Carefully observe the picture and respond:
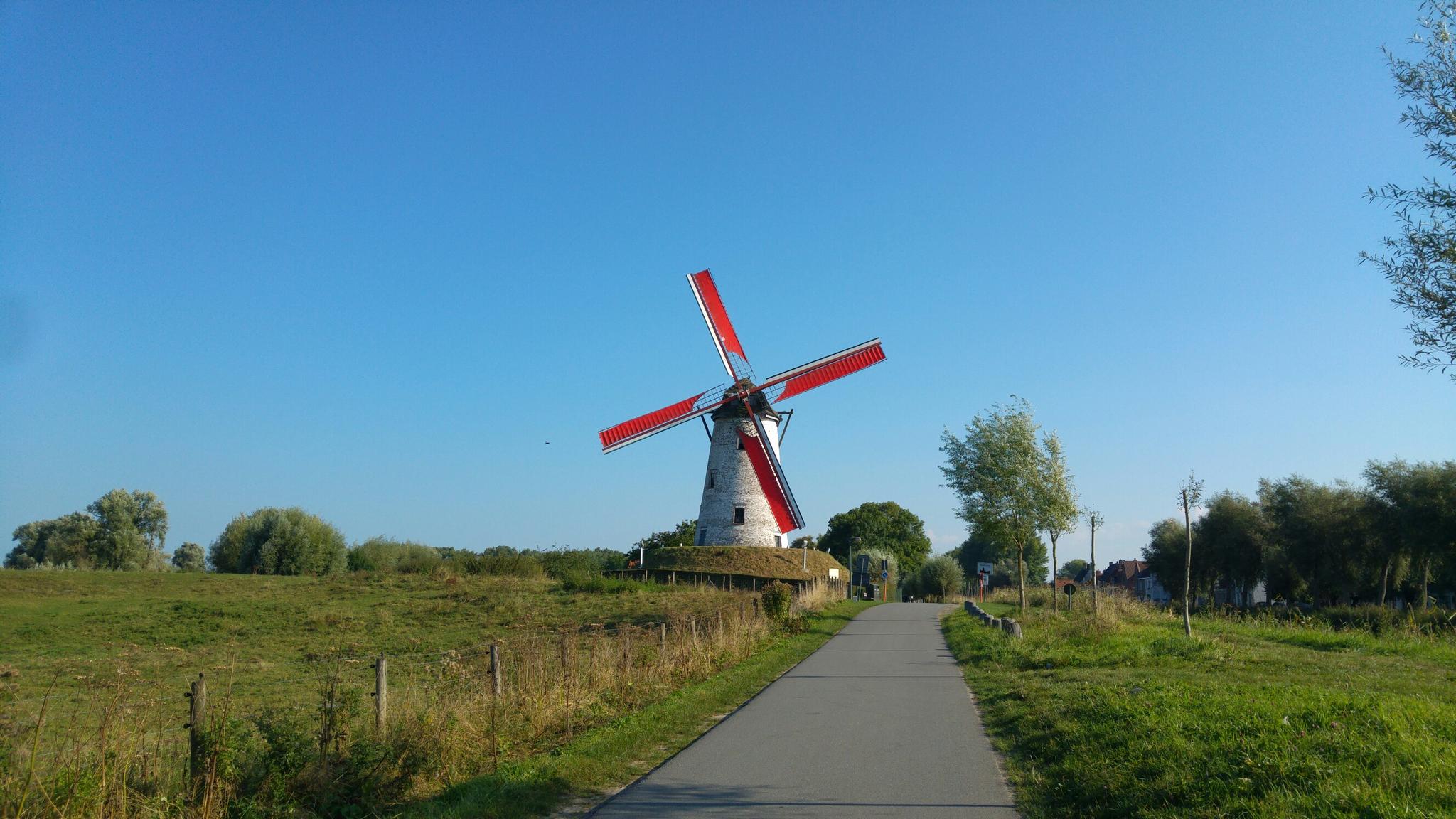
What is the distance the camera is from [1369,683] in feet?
41.1

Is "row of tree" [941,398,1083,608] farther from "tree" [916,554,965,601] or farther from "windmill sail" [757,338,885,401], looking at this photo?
"tree" [916,554,965,601]

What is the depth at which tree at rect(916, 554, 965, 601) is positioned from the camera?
247 ft

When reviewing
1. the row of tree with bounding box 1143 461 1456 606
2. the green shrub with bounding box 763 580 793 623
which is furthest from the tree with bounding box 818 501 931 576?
the green shrub with bounding box 763 580 793 623

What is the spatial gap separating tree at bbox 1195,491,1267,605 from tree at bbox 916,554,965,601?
23.0 metres

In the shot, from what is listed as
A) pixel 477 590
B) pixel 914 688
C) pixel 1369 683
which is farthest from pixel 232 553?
pixel 1369 683

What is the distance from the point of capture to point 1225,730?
8414mm

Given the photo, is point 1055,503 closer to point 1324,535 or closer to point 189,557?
point 1324,535

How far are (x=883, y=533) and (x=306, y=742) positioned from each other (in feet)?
343

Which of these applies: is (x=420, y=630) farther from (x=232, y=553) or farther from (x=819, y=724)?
(x=232, y=553)

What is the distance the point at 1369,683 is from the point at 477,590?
118ft

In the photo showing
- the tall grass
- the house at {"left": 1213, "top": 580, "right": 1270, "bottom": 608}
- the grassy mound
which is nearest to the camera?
the tall grass

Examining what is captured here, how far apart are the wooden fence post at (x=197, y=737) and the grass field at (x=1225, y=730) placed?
6.36 m

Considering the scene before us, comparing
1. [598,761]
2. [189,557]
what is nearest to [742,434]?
[598,761]

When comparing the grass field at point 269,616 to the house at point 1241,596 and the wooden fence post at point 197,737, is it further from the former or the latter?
the house at point 1241,596
